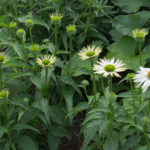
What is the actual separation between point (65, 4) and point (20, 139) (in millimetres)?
1328

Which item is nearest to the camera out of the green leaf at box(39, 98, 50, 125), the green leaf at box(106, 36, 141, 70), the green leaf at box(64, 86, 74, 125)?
the green leaf at box(39, 98, 50, 125)

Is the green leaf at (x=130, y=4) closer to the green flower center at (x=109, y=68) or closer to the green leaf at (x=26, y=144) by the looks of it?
the green flower center at (x=109, y=68)

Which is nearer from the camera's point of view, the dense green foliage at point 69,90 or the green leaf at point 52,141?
the dense green foliage at point 69,90

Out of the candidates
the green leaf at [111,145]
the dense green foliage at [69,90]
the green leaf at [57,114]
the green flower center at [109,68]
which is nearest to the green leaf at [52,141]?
the dense green foliage at [69,90]

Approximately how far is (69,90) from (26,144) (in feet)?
1.60

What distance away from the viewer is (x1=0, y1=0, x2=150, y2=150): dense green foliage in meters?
1.43

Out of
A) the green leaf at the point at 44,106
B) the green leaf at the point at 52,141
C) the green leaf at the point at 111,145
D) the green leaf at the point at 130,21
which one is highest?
the green leaf at the point at 130,21

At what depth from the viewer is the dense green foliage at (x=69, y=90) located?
1.43m

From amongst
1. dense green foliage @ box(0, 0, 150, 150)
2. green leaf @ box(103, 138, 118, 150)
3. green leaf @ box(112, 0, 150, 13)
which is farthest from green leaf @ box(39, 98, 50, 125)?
green leaf @ box(112, 0, 150, 13)

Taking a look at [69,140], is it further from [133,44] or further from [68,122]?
[133,44]

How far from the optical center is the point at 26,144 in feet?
5.69

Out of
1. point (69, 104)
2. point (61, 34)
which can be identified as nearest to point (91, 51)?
point (69, 104)

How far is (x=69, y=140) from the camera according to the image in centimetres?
222

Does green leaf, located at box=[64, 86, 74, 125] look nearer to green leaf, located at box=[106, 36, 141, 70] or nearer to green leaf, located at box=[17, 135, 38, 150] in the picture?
green leaf, located at box=[17, 135, 38, 150]
